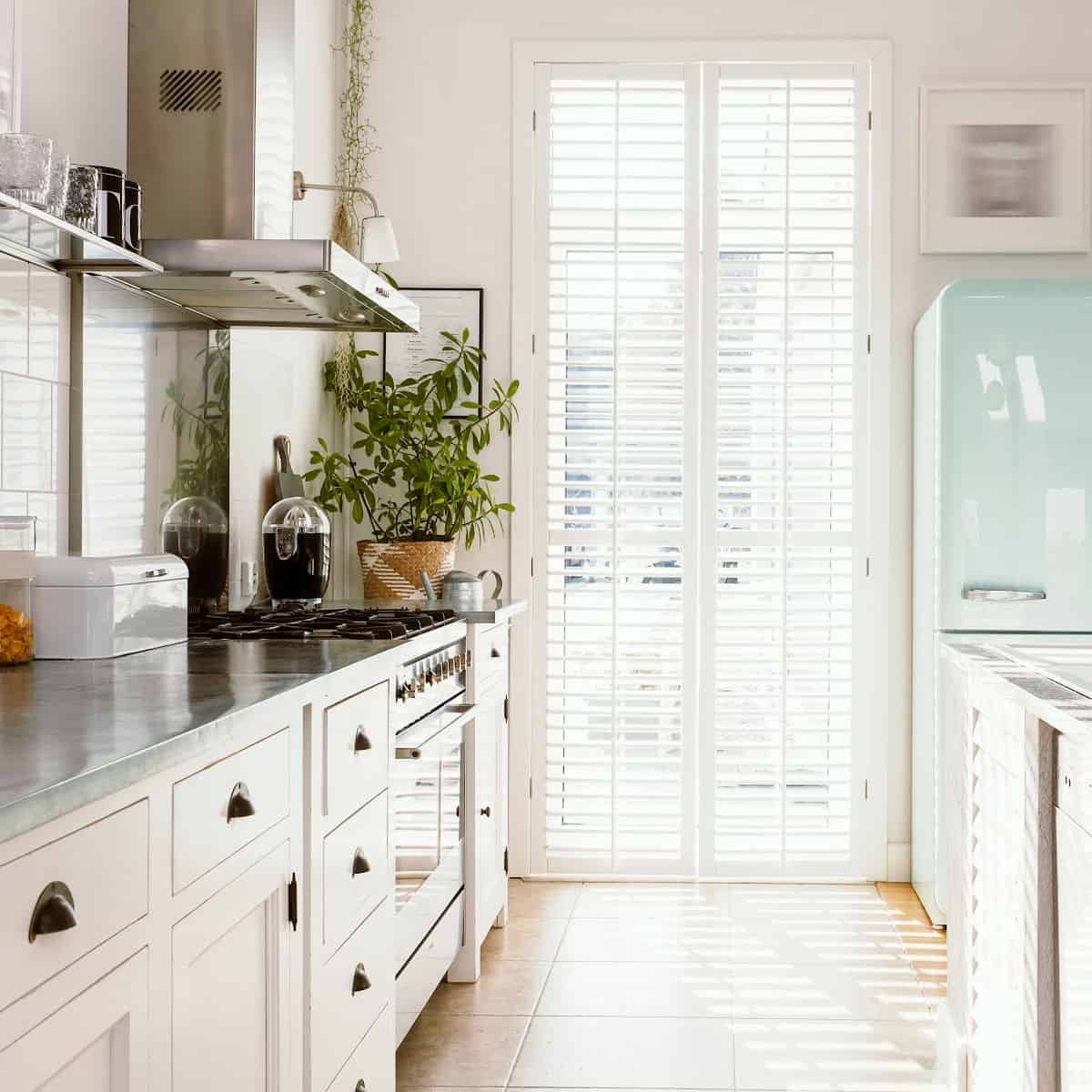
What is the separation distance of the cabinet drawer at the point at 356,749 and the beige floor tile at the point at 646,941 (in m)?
1.35

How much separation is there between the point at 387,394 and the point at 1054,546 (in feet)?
6.77

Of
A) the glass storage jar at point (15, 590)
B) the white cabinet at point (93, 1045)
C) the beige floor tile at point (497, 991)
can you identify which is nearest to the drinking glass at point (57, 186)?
the glass storage jar at point (15, 590)

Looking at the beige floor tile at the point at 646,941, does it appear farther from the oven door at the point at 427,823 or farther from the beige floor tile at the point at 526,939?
the oven door at the point at 427,823

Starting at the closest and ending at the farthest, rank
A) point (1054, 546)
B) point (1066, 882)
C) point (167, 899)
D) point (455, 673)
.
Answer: point (167, 899) → point (1066, 882) → point (455, 673) → point (1054, 546)

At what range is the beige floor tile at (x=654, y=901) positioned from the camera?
11.9 ft

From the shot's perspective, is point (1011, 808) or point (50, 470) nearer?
point (1011, 808)

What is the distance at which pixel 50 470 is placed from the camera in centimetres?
216

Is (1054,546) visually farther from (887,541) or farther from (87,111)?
(87,111)

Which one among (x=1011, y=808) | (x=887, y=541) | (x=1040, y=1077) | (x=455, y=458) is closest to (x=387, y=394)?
(x=455, y=458)

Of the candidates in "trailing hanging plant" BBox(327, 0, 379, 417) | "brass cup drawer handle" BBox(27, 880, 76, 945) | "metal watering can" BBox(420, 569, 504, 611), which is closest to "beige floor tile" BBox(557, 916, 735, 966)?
"metal watering can" BBox(420, 569, 504, 611)

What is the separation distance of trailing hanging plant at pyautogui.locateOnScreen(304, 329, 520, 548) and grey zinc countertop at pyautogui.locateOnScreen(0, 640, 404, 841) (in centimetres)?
163

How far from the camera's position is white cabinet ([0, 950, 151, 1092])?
90cm

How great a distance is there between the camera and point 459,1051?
2643mm

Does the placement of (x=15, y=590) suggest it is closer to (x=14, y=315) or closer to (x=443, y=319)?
(x=14, y=315)
